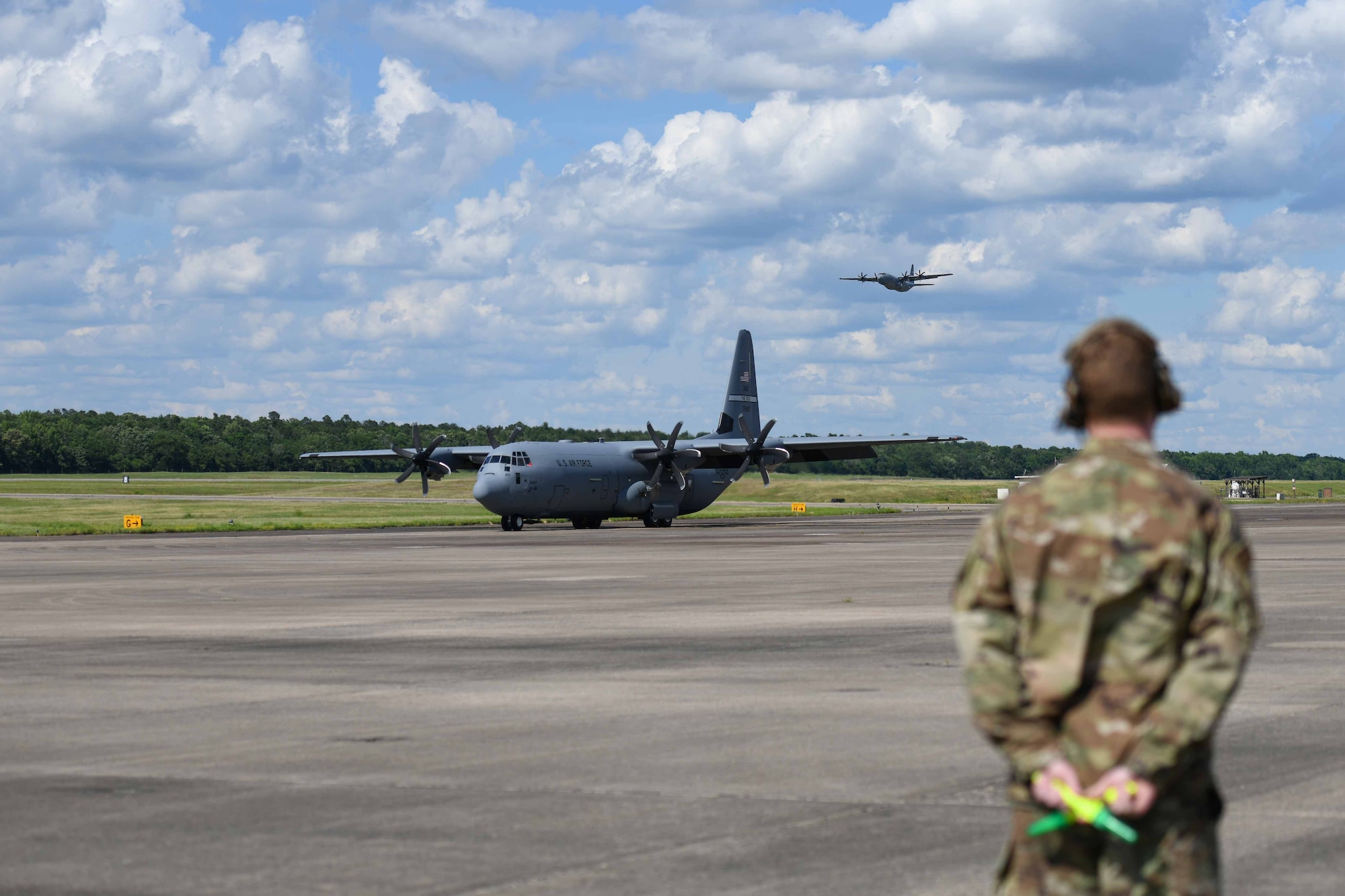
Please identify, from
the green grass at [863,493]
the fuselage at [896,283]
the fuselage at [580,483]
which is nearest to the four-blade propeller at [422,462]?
the fuselage at [580,483]

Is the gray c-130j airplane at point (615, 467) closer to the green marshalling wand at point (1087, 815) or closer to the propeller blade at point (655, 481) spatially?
the propeller blade at point (655, 481)

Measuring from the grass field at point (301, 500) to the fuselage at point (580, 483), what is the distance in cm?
763

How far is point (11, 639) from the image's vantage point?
63.4ft

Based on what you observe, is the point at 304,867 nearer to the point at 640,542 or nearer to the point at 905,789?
the point at 905,789

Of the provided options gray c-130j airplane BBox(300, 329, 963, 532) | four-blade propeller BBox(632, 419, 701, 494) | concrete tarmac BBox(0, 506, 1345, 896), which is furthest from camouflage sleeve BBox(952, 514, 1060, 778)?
four-blade propeller BBox(632, 419, 701, 494)

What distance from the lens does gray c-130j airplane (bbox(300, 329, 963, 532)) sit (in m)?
56.9

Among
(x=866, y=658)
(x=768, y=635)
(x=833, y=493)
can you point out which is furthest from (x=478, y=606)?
(x=833, y=493)

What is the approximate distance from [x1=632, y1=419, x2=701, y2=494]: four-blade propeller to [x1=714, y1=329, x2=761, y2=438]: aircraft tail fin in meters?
9.36

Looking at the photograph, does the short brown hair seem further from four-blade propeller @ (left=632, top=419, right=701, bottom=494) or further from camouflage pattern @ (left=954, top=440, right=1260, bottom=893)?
four-blade propeller @ (left=632, top=419, right=701, bottom=494)

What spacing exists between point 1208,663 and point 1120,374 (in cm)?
81

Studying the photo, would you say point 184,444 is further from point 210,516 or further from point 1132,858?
point 1132,858

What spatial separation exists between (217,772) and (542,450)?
4809 centimetres

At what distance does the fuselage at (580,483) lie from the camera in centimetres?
5638

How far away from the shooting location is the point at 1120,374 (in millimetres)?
4410
